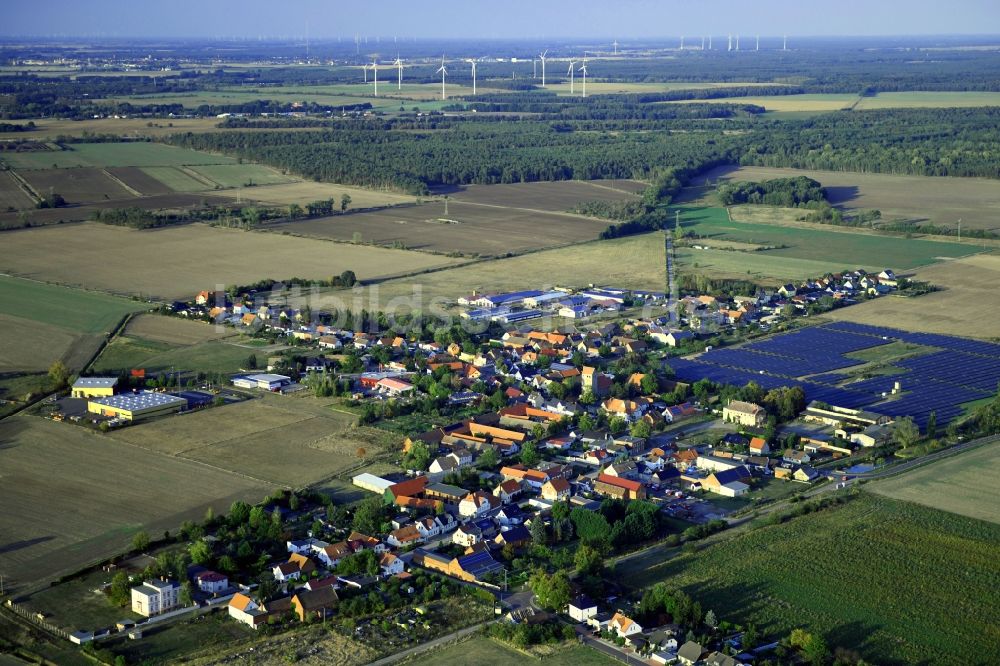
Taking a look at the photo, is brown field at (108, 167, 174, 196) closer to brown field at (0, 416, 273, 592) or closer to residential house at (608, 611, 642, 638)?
brown field at (0, 416, 273, 592)

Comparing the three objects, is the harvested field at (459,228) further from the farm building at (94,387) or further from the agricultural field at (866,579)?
the agricultural field at (866,579)

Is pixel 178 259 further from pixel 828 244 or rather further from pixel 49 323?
pixel 828 244

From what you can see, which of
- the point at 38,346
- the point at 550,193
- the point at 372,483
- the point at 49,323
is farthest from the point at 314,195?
the point at 372,483

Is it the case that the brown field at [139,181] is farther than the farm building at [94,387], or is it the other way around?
the brown field at [139,181]

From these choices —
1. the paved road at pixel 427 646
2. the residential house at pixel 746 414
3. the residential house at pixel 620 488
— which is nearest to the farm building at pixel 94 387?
the residential house at pixel 620 488

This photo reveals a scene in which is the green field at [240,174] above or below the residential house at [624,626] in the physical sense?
above
